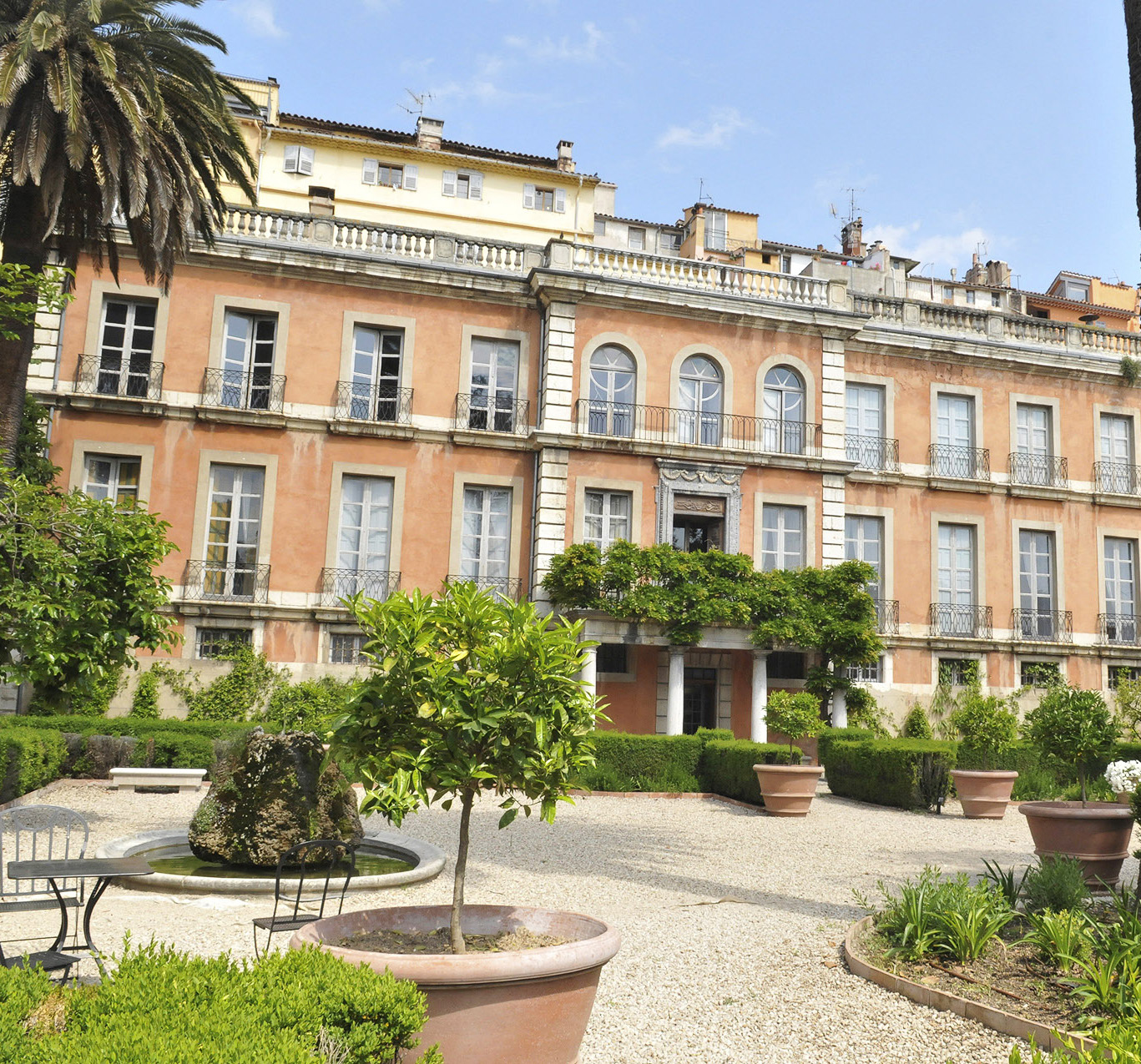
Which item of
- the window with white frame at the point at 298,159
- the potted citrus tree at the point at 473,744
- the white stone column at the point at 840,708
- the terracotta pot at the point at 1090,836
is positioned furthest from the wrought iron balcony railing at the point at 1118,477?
the window with white frame at the point at 298,159

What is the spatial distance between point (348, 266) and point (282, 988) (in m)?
20.4

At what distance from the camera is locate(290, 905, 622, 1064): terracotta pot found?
4312 mm

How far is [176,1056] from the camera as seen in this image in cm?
309

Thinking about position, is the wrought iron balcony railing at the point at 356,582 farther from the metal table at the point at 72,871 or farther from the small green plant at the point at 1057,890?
the small green plant at the point at 1057,890

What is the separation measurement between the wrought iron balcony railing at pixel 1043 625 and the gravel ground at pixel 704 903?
980 centimetres

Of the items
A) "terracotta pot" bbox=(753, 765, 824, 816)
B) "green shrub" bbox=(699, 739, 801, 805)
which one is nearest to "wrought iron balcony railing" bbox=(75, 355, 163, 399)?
"green shrub" bbox=(699, 739, 801, 805)

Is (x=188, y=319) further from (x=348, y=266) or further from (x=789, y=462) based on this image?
(x=789, y=462)

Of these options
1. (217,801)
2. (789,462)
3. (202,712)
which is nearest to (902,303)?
(789,462)

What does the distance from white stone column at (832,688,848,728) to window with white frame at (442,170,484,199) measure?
21.5 metres

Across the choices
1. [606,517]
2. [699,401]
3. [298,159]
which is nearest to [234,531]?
[606,517]

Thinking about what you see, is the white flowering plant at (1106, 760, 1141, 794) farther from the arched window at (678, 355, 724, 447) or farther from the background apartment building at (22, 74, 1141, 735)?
the arched window at (678, 355, 724, 447)

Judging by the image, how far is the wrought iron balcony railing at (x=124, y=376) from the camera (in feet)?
69.5

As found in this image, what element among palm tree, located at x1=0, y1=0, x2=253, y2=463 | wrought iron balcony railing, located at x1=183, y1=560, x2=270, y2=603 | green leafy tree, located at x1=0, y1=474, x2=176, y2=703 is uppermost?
palm tree, located at x1=0, y1=0, x2=253, y2=463

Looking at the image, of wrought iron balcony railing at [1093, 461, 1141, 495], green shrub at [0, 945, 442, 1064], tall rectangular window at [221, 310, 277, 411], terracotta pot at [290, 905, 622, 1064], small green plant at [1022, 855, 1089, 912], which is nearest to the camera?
green shrub at [0, 945, 442, 1064]
